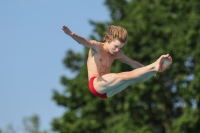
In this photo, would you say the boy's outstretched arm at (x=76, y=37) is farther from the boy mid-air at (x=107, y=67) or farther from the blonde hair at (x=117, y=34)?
the blonde hair at (x=117, y=34)

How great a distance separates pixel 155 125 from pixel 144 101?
293 centimetres

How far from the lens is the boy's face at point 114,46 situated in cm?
1350

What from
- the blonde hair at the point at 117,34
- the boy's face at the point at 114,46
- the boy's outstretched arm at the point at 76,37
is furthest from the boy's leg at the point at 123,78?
the boy's outstretched arm at the point at 76,37

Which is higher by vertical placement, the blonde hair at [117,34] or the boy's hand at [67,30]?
the blonde hair at [117,34]

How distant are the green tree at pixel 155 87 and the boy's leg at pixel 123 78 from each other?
28558mm

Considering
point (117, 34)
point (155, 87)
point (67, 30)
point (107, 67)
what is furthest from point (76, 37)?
point (155, 87)

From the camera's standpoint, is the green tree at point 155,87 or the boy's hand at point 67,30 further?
the green tree at point 155,87

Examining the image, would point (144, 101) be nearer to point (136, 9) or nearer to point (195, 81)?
point (195, 81)

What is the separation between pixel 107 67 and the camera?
13.9 metres

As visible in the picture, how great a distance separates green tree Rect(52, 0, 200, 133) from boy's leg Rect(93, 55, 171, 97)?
28558mm

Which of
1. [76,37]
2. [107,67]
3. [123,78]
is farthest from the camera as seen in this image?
[107,67]

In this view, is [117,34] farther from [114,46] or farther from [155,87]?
[155,87]

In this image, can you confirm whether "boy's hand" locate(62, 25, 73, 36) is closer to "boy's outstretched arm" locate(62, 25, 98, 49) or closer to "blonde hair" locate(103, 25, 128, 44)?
"boy's outstretched arm" locate(62, 25, 98, 49)

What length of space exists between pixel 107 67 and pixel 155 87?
2946 cm
